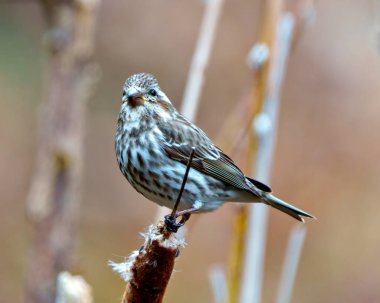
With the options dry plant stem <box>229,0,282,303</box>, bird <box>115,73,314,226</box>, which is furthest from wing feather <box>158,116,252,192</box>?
dry plant stem <box>229,0,282,303</box>

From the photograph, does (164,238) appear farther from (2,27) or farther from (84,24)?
(2,27)

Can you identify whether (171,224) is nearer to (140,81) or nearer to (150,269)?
(150,269)

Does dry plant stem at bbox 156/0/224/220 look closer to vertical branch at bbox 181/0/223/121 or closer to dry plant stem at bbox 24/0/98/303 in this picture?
vertical branch at bbox 181/0/223/121

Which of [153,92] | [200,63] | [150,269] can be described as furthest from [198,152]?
[150,269]

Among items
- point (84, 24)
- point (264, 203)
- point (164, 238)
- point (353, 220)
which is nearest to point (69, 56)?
point (84, 24)

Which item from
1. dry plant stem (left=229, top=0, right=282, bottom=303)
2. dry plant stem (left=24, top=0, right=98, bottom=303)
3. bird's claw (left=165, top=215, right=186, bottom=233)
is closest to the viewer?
bird's claw (left=165, top=215, right=186, bottom=233)

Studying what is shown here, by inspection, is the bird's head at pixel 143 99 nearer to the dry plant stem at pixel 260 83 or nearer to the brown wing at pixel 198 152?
the brown wing at pixel 198 152
